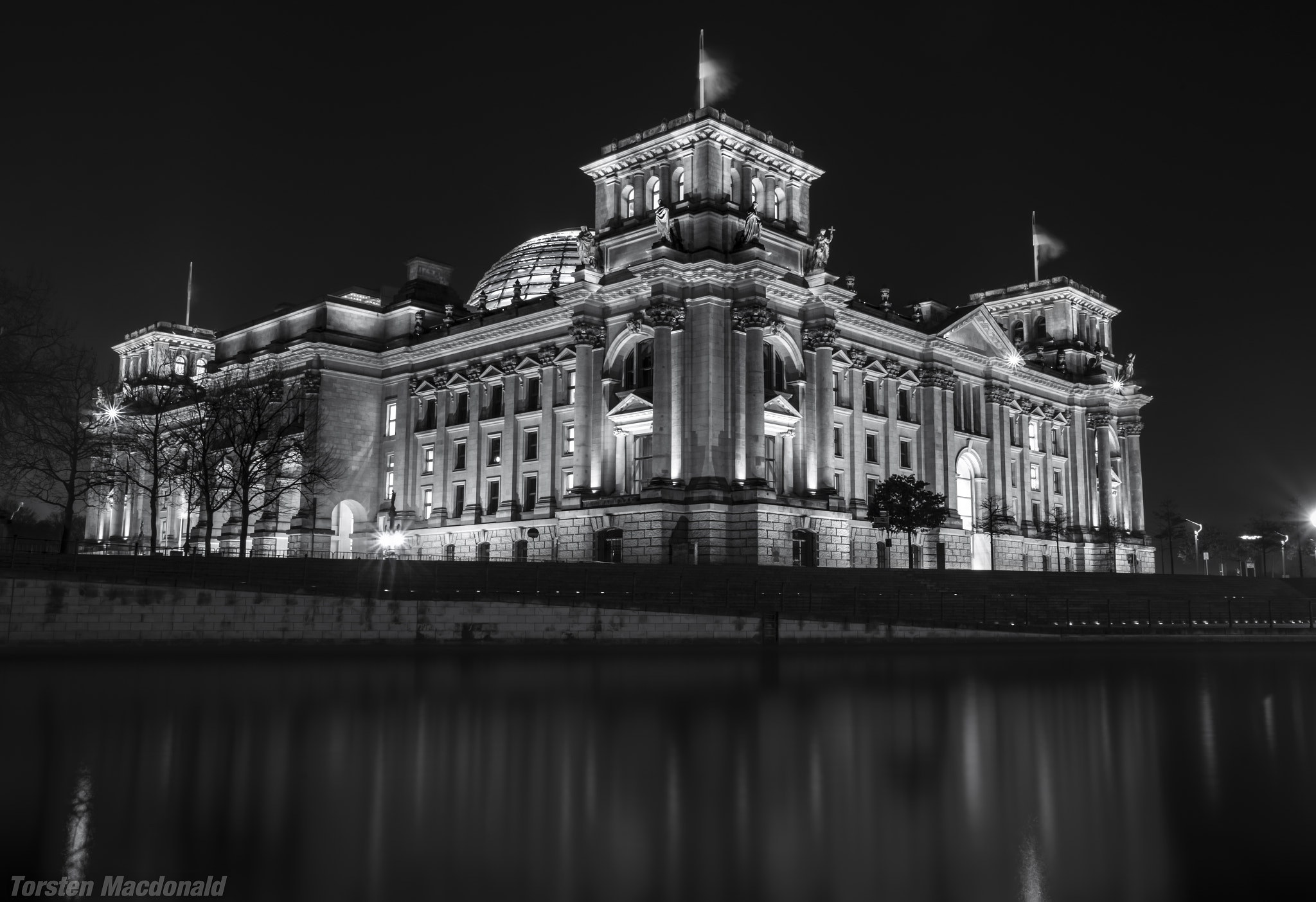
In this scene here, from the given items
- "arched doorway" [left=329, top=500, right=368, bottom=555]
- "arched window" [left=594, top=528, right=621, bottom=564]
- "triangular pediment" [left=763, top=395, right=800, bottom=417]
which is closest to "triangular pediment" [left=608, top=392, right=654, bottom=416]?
"triangular pediment" [left=763, top=395, right=800, bottom=417]

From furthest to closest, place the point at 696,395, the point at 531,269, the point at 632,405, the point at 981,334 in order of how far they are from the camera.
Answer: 1. the point at 531,269
2. the point at 981,334
3. the point at 632,405
4. the point at 696,395

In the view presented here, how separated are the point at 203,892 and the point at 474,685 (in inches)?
578

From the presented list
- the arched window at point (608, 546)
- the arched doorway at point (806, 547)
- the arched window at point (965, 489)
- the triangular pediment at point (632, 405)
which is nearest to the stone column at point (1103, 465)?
the arched window at point (965, 489)

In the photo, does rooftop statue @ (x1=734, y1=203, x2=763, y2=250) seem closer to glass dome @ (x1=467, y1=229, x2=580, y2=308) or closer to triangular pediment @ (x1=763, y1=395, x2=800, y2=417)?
triangular pediment @ (x1=763, y1=395, x2=800, y2=417)

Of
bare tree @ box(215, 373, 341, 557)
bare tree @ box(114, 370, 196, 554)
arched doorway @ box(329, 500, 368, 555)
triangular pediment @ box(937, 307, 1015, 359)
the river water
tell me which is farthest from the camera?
triangular pediment @ box(937, 307, 1015, 359)

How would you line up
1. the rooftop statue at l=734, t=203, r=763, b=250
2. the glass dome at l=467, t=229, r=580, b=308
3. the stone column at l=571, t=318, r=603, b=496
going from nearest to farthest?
1. the rooftop statue at l=734, t=203, r=763, b=250
2. the stone column at l=571, t=318, r=603, b=496
3. the glass dome at l=467, t=229, r=580, b=308

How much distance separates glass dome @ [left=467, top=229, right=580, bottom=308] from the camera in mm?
90875

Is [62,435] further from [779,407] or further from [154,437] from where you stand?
[779,407]

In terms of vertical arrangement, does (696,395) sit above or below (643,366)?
below

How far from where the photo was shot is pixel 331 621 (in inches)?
1345

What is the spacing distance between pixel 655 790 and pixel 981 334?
79660mm

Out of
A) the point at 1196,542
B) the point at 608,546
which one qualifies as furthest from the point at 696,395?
the point at 1196,542

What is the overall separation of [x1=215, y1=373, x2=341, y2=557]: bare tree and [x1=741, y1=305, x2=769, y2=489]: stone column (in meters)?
25.1

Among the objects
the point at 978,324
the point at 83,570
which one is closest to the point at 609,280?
the point at 978,324
